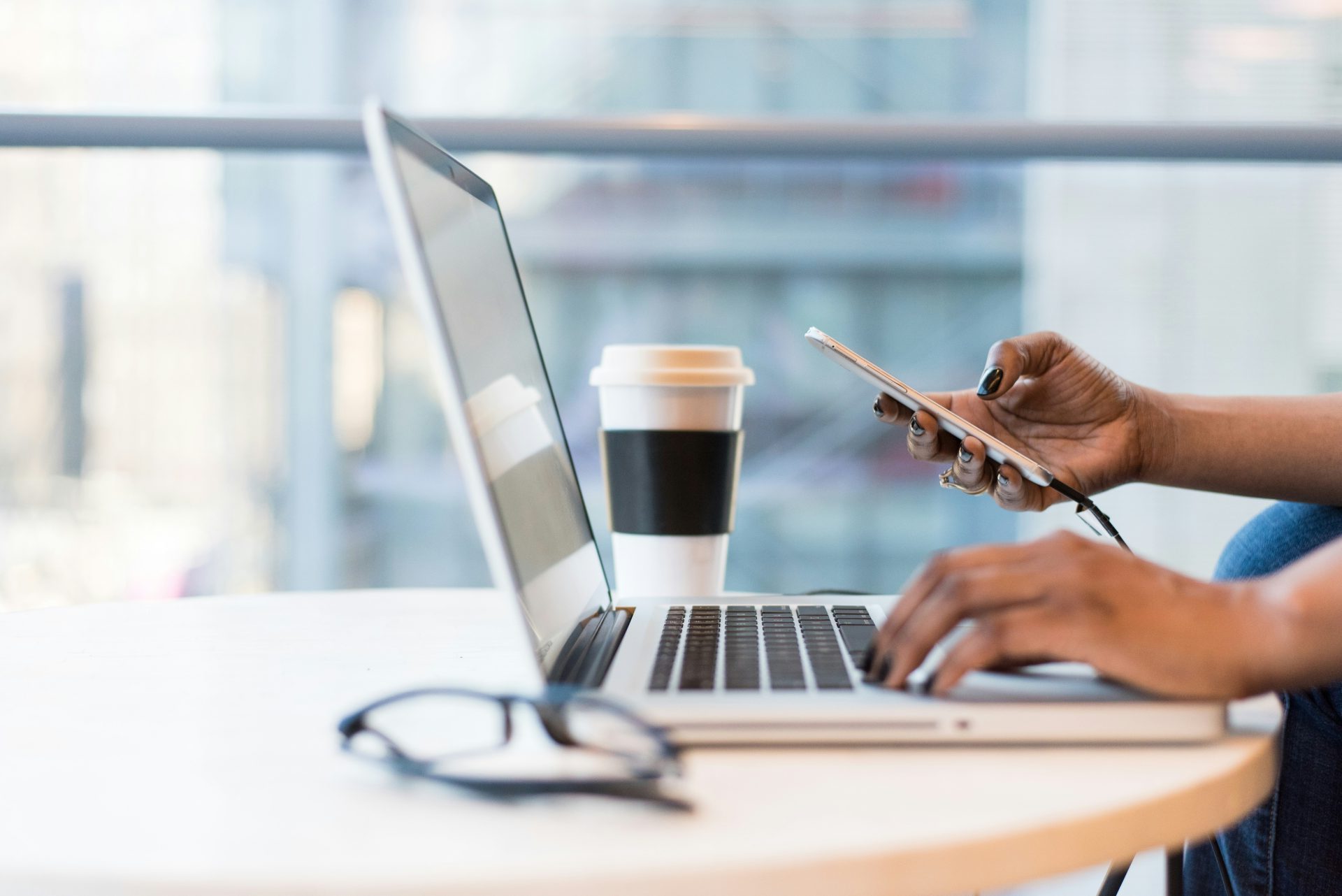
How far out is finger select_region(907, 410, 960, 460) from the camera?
29.6 inches

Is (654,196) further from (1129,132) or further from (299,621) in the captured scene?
(299,621)

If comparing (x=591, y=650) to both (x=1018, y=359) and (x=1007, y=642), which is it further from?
(x=1018, y=359)

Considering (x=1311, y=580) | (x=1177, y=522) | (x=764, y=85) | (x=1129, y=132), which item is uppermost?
(x=764, y=85)

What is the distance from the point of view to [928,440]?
0.77 metres

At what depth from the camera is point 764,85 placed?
10.8ft

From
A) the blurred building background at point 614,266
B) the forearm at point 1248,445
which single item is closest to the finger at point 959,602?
the forearm at point 1248,445

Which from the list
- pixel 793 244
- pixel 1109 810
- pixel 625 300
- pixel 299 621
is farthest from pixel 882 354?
pixel 1109 810

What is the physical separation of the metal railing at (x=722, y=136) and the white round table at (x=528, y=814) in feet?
1.81

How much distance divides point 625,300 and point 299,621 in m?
2.65

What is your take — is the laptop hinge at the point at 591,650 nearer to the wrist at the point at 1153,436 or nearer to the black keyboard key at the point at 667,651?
the black keyboard key at the point at 667,651

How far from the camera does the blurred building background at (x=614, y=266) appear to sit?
2760 mm

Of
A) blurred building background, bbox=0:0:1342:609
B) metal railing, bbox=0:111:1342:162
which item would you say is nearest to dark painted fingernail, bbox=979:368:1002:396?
metal railing, bbox=0:111:1342:162

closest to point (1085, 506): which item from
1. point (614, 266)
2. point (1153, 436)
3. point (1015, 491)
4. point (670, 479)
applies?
point (1015, 491)

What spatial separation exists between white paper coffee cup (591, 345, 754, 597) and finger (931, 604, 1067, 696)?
40cm
